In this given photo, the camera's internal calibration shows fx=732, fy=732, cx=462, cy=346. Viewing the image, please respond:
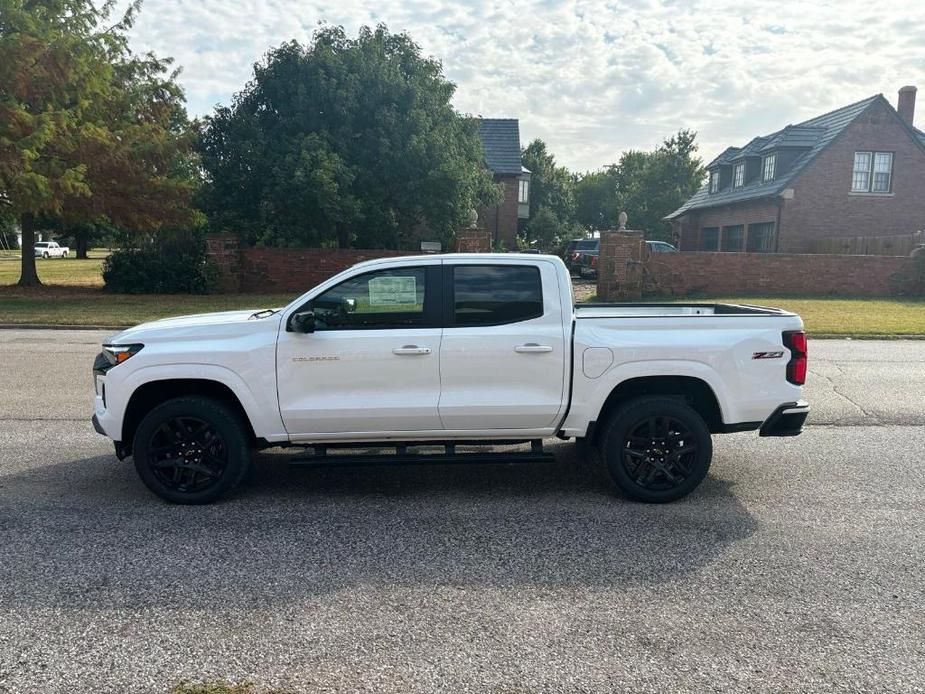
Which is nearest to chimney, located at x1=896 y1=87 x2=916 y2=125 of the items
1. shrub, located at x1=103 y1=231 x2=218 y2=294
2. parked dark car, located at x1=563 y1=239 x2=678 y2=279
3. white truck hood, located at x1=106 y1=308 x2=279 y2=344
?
parked dark car, located at x1=563 y1=239 x2=678 y2=279

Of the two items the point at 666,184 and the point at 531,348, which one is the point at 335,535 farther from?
the point at 666,184

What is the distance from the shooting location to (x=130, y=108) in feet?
79.1

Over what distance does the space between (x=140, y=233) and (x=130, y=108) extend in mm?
4172

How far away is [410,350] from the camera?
16.8 ft

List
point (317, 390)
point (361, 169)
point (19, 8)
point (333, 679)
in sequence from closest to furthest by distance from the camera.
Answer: point (333, 679)
point (317, 390)
point (19, 8)
point (361, 169)

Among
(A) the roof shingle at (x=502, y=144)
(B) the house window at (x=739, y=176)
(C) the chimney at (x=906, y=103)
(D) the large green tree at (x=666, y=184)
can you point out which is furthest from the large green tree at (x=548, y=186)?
(C) the chimney at (x=906, y=103)

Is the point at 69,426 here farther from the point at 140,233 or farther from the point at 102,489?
the point at 140,233

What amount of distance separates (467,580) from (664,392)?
2.21m

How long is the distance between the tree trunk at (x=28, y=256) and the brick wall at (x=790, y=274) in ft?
68.1

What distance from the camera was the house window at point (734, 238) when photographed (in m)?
35.0

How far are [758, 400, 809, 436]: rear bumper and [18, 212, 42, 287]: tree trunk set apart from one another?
25.1 meters

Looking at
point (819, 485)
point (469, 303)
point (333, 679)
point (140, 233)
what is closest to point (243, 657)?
point (333, 679)

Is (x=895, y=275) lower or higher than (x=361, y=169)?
lower

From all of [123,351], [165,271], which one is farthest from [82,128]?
[123,351]
